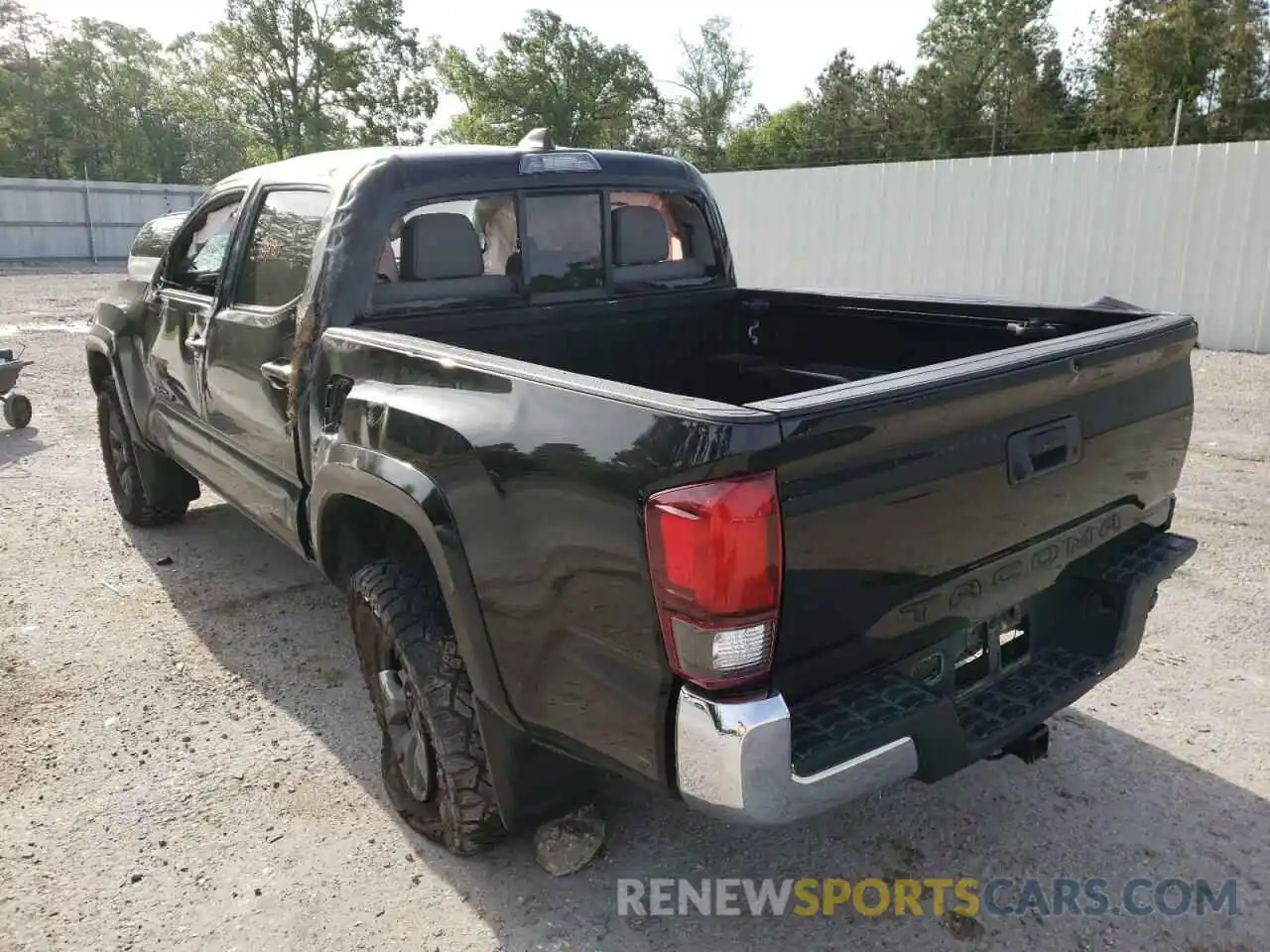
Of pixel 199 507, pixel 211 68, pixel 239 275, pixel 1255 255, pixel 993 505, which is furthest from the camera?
pixel 211 68

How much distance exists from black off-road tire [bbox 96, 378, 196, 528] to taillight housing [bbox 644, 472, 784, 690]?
424cm

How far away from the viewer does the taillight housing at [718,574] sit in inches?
75.8

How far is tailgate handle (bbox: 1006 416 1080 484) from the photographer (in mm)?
2396

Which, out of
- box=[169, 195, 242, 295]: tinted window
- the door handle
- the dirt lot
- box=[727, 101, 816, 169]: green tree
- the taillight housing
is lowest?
the dirt lot

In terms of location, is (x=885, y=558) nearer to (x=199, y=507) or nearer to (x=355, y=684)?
(x=355, y=684)

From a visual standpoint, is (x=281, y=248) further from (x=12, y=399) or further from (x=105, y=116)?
(x=105, y=116)

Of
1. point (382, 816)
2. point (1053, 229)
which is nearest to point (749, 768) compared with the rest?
point (382, 816)

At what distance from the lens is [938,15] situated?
140ft

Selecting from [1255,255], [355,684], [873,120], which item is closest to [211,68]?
[873,120]

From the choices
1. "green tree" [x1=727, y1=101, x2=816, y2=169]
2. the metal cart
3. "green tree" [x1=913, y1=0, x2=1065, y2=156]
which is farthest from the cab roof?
"green tree" [x1=727, y1=101, x2=816, y2=169]

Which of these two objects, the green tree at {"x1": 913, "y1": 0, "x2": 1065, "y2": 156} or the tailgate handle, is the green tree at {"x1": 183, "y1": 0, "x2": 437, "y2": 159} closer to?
the green tree at {"x1": 913, "y1": 0, "x2": 1065, "y2": 156}

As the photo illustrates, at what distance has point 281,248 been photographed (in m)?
3.61

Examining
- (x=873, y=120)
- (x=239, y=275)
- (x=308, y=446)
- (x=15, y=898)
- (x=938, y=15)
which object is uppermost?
(x=938, y=15)

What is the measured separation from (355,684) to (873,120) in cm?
3776
